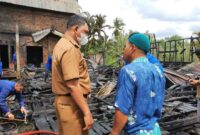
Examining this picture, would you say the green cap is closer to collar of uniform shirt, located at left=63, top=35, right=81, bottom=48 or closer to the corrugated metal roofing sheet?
collar of uniform shirt, located at left=63, top=35, right=81, bottom=48

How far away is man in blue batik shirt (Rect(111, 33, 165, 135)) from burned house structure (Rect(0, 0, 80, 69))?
20.0 m

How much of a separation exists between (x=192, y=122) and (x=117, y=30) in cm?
4205

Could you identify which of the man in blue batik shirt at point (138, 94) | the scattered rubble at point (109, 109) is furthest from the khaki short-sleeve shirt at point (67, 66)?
the scattered rubble at point (109, 109)

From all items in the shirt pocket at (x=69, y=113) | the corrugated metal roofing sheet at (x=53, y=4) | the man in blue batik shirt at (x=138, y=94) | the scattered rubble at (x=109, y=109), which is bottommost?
the scattered rubble at (x=109, y=109)

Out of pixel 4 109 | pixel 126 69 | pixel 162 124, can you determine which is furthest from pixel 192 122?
pixel 126 69

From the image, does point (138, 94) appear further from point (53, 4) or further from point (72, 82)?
point (53, 4)

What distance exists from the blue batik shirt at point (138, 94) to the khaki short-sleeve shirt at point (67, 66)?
24.4 inches

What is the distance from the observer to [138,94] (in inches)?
101

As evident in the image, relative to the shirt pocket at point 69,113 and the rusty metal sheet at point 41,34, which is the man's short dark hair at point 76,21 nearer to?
the shirt pocket at point 69,113

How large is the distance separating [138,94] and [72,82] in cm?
77

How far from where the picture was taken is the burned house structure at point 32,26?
71.0 feet

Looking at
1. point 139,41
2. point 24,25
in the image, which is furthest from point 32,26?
point 139,41

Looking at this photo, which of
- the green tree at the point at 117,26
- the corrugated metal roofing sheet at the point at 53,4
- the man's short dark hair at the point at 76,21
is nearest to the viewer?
the man's short dark hair at the point at 76,21

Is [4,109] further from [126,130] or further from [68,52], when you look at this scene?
[126,130]
